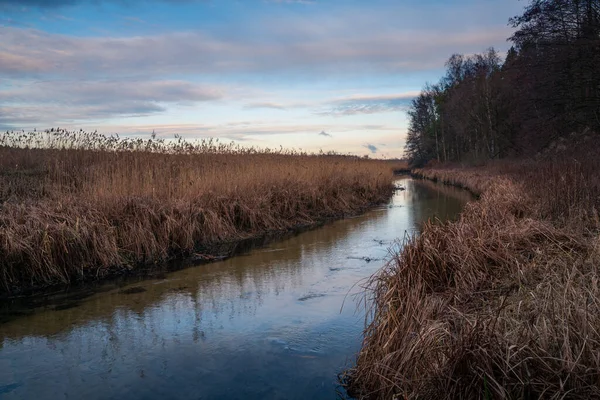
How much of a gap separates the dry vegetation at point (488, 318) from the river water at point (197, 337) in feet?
2.13

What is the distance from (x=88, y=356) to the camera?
4.09 m

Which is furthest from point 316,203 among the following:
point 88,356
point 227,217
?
point 88,356

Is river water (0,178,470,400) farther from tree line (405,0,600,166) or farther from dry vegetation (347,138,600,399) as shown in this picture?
tree line (405,0,600,166)

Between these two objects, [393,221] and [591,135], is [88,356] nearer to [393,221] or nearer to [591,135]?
[393,221]

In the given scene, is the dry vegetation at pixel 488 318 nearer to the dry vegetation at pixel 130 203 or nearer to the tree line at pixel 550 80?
the dry vegetation at pixel 130 203

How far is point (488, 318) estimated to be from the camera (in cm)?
300

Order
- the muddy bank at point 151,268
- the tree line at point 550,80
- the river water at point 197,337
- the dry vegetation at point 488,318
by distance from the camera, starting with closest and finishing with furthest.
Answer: the dry vegetation at point 488,318 < the river water at point 197,337 < the muddy bank at point 151,268 < the tree line at point 550,80

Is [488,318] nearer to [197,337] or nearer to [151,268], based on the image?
[197,337]

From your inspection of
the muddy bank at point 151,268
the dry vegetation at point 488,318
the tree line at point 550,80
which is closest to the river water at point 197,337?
the muddy bank at point 151,268

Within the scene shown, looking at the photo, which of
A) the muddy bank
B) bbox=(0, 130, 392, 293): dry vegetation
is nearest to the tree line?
bbox=(0, 130, 392, 293): dry vegetation

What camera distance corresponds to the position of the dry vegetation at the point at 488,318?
2453mm

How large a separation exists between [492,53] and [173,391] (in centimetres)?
4300

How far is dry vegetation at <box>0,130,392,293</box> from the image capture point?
624 centimetres

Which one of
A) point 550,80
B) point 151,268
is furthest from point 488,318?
point 550,80
